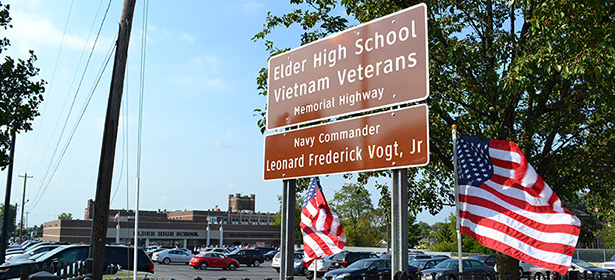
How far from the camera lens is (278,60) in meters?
6.47

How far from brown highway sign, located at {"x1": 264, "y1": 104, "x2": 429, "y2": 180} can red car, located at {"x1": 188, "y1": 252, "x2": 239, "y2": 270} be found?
119ft

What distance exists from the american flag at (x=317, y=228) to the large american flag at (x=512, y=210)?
3.94 m

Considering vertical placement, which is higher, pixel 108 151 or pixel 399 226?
pixel 108 151

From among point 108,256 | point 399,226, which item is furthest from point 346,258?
point 399,226

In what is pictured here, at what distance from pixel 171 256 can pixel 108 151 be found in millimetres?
38520

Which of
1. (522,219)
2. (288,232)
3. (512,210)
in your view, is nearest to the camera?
A: (288,232)

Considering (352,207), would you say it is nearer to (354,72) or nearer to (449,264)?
(449,264)

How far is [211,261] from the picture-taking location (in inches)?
1608

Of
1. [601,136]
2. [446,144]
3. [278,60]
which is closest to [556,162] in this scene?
[601,136]

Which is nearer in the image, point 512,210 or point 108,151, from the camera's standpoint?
point 512,210

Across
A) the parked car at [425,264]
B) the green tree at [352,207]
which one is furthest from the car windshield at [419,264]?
the green tree at [352,207]

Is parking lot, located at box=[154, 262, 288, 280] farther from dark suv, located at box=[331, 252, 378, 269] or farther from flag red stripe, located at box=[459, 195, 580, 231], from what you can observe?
flag red stripe, located at box=[459, 195, 580, 231]

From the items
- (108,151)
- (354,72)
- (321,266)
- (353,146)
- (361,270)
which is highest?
(354,72)

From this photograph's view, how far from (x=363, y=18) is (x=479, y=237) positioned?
706 cm
